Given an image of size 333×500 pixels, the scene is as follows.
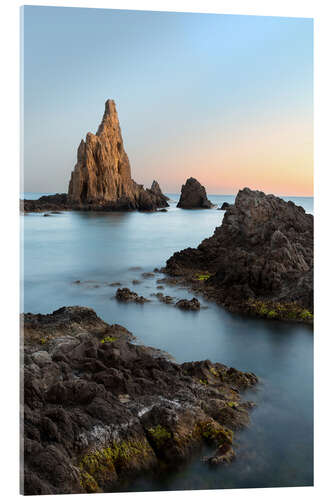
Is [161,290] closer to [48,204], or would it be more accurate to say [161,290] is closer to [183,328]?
[183,328]

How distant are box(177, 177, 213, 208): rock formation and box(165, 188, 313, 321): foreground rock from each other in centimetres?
219

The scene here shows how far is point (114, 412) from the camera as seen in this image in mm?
4309

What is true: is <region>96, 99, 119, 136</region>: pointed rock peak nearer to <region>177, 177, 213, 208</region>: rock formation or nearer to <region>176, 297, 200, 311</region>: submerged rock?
<region>177, 177, 213, 208</region>: rock formation

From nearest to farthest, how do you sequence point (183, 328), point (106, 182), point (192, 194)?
point (183, 328) < point (192, 194) < point (106, 182)

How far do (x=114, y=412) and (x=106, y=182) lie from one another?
12604 mm

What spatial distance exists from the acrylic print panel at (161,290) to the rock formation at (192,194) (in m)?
0.05

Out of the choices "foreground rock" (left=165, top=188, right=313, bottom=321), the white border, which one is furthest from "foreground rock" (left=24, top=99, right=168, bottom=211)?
the white border

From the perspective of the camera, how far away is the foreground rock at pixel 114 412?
148 inches

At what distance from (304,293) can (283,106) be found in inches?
160

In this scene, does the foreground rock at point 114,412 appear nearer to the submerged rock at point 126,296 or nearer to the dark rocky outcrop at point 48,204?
the dark rocky outcrop at point 48,204

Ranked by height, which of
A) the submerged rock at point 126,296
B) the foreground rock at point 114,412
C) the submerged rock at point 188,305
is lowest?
the foreground rock at point 114,412
